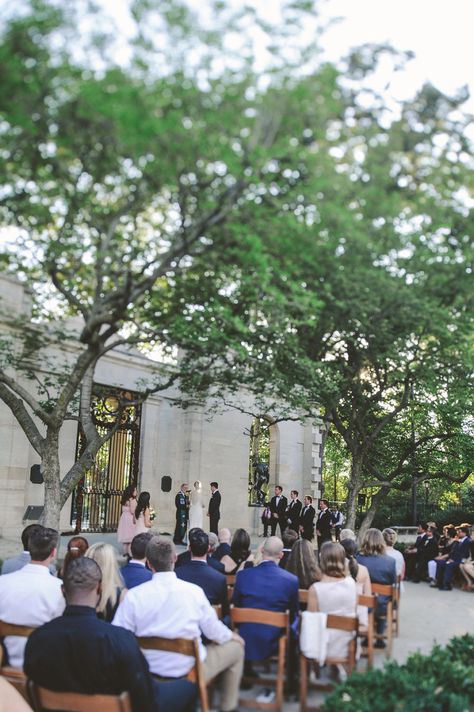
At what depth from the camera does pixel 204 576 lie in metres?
6.82

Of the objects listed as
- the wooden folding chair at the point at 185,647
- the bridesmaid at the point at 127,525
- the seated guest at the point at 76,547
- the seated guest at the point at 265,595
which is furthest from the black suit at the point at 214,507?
the wooden folding chair at the point at 185,647

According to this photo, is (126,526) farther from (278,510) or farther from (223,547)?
(278,510)

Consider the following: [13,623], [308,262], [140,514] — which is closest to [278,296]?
[308,262]

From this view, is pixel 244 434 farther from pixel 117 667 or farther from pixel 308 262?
pixel 117 667

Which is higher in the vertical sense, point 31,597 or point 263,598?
point 31,597

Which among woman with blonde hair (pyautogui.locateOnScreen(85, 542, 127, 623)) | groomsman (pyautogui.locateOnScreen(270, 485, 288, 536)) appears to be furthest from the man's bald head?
groomsman (pyautogui.locateOnScreen(270, 485, 288, 536))

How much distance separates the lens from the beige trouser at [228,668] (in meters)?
5.68

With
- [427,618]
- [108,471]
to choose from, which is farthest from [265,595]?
[108,471]

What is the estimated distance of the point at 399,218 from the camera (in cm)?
759

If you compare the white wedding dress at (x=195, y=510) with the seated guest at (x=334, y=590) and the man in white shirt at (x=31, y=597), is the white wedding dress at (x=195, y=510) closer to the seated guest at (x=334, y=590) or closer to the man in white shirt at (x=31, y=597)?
the seated guest at (x=334, y=590)

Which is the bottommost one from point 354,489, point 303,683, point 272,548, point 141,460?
point 303,683

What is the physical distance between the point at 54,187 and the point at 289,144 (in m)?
2.56

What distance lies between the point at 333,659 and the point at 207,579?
1544 mm

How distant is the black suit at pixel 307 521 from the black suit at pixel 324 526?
22.8 inches
